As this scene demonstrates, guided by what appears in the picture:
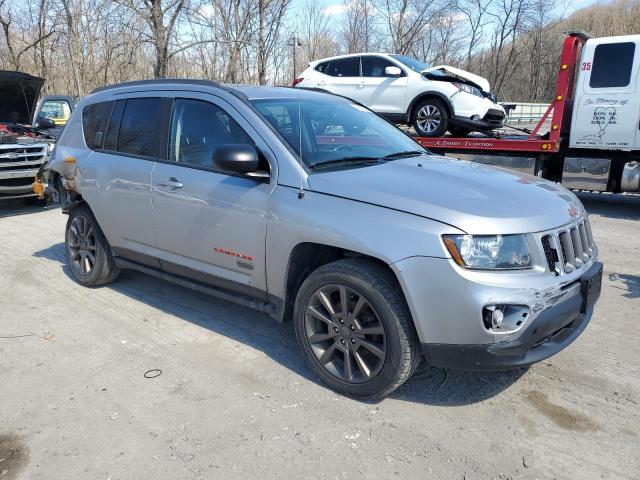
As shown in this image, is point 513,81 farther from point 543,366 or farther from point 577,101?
point 543,366

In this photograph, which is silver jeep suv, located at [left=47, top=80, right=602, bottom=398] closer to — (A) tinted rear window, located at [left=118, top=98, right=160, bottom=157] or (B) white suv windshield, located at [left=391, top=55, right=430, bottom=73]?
(A) tinted rear window, located at [left=118, top=98, right=160, bottom=157]

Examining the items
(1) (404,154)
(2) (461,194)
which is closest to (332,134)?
(1) (404,154)

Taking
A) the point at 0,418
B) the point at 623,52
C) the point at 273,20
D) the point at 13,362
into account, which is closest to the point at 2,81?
the point at 13,362

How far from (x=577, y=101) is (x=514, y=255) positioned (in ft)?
23.6

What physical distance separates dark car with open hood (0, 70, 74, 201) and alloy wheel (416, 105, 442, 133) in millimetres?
6667

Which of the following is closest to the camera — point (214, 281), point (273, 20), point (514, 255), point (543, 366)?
point (514, 255)

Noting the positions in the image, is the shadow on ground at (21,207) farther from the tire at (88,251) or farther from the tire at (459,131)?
the tire at (459,131)

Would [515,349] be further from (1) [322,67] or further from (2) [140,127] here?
(1) [322,67]

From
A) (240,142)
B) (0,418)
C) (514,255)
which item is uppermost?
(240,142)

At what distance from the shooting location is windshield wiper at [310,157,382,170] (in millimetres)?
3387

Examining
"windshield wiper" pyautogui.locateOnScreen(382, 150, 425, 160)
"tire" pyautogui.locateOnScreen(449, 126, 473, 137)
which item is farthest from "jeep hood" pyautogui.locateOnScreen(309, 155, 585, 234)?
"tire" pyautogui.locateOnScreen(449, 126, 473, 137)

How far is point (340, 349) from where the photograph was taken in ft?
10.5

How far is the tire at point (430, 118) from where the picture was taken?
9797mm

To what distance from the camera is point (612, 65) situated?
8.36 meters
